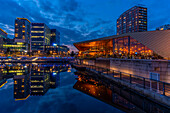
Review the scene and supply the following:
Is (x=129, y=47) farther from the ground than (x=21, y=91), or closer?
farther from the ground

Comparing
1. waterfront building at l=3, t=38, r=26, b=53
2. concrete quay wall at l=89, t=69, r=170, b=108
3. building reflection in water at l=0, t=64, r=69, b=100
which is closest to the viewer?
concrete quay wall at l=89, t=69, r=170, b=108

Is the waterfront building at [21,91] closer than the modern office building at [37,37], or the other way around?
the waterfront building at [21,91]

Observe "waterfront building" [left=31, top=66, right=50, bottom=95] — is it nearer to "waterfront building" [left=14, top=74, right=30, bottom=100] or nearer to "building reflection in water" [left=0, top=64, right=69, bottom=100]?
"building reflection in water" [left=0, top=64, right=69, bottom=100]

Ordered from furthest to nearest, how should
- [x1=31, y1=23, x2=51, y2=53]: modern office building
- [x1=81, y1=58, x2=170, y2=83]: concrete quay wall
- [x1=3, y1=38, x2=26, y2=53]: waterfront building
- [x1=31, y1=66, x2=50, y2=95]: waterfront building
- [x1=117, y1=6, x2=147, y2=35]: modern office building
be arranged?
[x1=31, y1=23, x2=51, y2=53]: modern office building, [x1=3, y1=38, x2=26, y2=53]: waterfront building, [x1=117, y1=6, x2=147, y2=35]: modern office building, [x1=31, y1=66, x2=50, y2=95]: waterfront building, [x1=81, y1=58, x2=170, y2=83]: concrete quay wall

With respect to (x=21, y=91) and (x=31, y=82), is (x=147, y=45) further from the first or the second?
(x=21, y=91)

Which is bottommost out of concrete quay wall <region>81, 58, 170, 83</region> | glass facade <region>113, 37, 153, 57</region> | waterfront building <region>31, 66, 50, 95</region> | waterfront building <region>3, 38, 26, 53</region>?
waterfront building <region>31, 66, 50, 95</region>

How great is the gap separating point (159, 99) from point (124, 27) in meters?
137

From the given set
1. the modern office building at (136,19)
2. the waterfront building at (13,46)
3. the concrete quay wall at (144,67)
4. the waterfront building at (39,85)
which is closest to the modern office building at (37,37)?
the waterfront building at (13,46)

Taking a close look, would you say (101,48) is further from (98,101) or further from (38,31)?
(38,31)

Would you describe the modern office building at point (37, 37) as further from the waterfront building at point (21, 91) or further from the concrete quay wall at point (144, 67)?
the concrete quay wall at point (144, 67)

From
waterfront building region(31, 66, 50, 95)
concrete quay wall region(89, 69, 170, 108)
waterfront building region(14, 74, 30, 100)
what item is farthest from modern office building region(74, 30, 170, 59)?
waterfront building region(14, 74, 30, 100)

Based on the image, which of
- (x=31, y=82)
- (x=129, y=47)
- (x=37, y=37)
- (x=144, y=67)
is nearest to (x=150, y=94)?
(x=144, y=67)

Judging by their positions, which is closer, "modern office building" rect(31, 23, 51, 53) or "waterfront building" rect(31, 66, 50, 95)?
"waterfront building" rect(31, 66, 50, 95)

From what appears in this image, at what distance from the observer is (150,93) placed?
10195 millimetres
